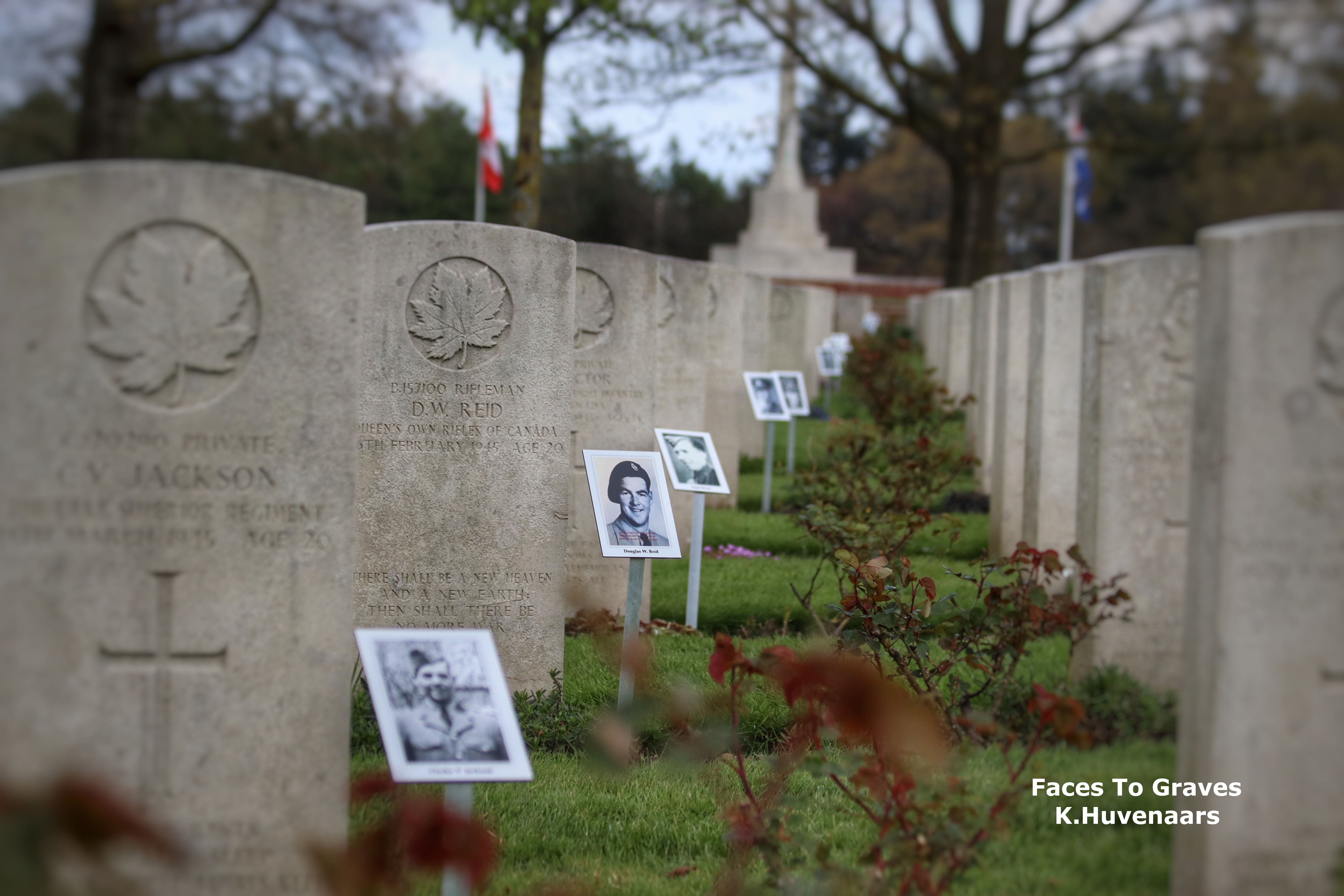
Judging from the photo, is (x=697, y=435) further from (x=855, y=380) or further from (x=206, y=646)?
(x=855, y=380)

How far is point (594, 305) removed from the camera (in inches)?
291

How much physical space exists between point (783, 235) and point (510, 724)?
32.7 meters

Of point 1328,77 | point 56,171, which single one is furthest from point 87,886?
point 1328,77

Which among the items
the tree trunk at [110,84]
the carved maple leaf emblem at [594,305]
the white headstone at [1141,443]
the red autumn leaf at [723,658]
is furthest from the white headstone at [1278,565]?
the tree trunk at [110,84]

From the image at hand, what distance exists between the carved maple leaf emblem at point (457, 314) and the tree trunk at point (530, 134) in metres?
10.8

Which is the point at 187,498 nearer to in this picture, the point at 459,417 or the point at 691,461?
the point at 459,417

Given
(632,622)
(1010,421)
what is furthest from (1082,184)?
(632,622)

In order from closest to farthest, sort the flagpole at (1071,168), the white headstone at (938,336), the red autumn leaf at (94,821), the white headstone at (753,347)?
the red autumn leaf at (94,821) → the white headstone at (753,347) → the white headstone at (938,336) → the flagpole at (1071,168)

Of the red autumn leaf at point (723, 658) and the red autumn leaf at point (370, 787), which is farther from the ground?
the red autumn leaf at point (723, 658)

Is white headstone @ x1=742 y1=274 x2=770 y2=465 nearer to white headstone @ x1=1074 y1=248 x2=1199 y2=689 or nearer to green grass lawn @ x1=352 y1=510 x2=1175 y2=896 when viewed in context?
white headstone @ x1=1074 y1=248 x2=1199 y2=689

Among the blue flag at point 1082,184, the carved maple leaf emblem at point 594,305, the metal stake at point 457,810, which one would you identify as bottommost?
the metal stake at point 457,810

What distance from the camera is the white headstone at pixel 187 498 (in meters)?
3.21

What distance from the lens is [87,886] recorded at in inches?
112

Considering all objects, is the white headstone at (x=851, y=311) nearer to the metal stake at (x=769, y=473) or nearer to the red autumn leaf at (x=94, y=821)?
the metal stake at (x=769, y=473)
